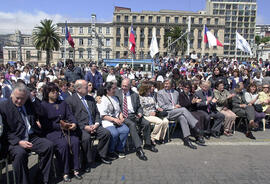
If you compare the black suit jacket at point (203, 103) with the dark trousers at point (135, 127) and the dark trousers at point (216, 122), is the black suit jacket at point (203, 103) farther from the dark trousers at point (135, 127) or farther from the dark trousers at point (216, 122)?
the dark trousers at point (135, 127)

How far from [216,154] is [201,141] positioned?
2.38ft

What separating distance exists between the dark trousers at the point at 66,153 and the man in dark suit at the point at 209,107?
157 inches

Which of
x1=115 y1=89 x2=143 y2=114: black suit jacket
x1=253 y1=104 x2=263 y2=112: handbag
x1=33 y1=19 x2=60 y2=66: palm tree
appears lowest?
x1=253 y1=104 x2=263 y2=112: handbag

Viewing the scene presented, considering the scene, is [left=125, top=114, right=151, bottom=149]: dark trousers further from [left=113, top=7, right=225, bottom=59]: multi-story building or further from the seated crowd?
[left=113, top=7, right=225, bottom=59]: multi-story building

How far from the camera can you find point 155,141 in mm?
6102

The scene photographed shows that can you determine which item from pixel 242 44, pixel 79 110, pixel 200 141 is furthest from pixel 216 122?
pixel 242 44

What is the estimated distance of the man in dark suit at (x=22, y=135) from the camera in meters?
3.50

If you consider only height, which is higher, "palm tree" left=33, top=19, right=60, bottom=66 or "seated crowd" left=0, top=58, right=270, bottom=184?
"palm tree" left=33, top=19, right=60, bottom=66

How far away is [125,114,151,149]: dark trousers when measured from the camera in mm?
5101

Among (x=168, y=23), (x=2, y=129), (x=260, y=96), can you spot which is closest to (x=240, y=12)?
(x=168, y=23)

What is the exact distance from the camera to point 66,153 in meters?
4.06

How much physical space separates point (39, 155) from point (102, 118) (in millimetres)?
1736

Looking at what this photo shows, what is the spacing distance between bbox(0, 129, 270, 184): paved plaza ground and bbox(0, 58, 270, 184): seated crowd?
0.84 feet

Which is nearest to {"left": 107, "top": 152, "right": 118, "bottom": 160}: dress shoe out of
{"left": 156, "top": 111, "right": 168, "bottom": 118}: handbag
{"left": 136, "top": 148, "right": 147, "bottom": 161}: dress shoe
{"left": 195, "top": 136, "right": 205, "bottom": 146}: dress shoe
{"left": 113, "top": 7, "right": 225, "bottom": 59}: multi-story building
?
{"left": 136, "top": 148, "right": 147, "bottom": 161}: dress shoe
